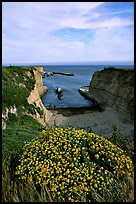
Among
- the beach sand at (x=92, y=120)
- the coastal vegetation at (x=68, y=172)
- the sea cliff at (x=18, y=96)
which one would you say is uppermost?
the sea cliff at (x=18, y=96)

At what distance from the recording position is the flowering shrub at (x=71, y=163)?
426 centimetres

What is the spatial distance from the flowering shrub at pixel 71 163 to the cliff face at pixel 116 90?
45.2 ft

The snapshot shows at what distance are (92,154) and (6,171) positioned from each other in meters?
1.69

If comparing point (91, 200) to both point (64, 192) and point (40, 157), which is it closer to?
point (64, 192)

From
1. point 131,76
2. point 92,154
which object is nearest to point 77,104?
point 131,76

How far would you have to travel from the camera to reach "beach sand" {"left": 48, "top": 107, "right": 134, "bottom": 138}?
16.2m

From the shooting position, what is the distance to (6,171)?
16.2 feet

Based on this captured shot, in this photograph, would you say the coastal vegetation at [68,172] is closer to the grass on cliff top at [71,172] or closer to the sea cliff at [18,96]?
the grass on cliff top at [71,172]

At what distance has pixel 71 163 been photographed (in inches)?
177

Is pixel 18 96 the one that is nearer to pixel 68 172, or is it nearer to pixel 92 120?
pixel 92 120

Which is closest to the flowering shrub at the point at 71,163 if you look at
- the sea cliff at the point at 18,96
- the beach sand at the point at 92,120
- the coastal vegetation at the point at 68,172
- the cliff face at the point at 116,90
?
the coastal vegetation at the point at 68,172

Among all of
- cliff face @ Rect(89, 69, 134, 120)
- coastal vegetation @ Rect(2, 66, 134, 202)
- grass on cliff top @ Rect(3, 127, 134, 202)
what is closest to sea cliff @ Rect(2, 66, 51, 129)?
coastal vegetation @ Rect(2, 66, 134, 202)

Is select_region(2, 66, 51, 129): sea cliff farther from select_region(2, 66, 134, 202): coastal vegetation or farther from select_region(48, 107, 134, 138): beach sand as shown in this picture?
select_region(2, 66, 134, 202): coastal vegetation

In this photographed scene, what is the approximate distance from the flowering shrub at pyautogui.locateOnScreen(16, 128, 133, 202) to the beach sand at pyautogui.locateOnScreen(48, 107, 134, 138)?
9.83 metres
